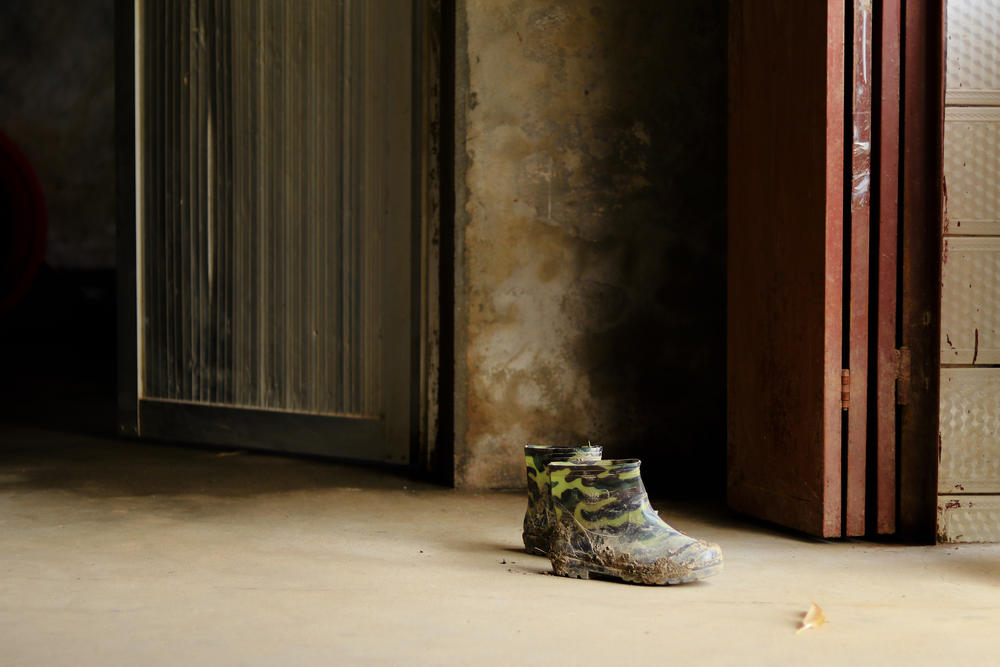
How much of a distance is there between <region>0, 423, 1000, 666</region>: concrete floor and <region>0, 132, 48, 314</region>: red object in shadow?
6.18 m

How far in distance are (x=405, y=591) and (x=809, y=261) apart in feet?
5.03

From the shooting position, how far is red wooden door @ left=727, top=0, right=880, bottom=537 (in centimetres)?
287

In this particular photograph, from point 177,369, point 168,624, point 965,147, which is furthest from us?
point 177,369

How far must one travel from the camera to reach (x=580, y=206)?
374 centimetres

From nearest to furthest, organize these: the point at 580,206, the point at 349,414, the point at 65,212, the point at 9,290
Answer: the point at 580,206 → the point at 349,414 → the point at 9,290 → the point at 65,212

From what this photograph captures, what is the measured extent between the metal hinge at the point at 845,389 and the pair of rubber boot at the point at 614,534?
28.8 inches

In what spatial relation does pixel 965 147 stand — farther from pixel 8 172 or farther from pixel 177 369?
pixel 8 172

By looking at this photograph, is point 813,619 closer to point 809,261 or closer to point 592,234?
point 809,261

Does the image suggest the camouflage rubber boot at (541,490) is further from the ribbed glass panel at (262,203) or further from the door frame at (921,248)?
the ribbed glass panel at (262,203)

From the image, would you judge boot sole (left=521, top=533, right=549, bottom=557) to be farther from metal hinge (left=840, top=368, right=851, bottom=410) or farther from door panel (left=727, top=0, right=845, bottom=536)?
metal hinge (left=840, top=368, right=851, bottom=410)

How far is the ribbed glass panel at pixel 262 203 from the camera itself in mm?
4137

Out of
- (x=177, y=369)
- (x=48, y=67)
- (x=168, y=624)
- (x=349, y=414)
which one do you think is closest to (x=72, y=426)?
(x=177, y=369)

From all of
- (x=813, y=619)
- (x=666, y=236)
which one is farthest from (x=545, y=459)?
(x=666, y=236)

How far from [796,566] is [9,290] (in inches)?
328
